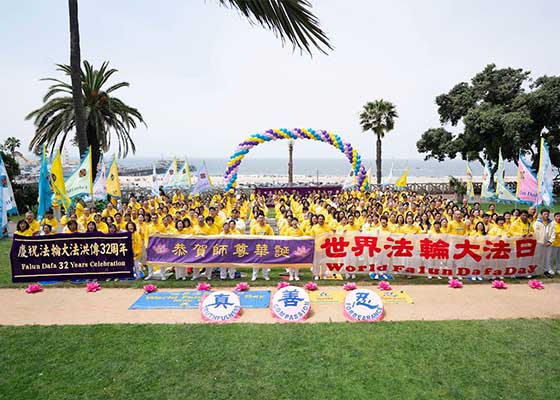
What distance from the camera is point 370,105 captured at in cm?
3597

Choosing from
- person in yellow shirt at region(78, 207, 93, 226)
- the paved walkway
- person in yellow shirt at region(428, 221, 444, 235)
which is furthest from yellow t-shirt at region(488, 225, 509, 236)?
person in yellow shirt at region(78, 207, 93, 226)

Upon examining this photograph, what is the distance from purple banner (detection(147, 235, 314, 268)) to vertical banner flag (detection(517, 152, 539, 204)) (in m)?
9.18

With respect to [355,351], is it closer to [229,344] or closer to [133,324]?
[229,344]

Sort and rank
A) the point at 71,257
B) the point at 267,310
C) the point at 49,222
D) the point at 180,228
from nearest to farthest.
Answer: the point at 267,310, the point at 71,257, the point at 180,228, the point at 49,222

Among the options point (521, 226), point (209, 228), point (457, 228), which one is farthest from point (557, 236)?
point (209, 228)

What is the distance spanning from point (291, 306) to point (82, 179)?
10644 mm

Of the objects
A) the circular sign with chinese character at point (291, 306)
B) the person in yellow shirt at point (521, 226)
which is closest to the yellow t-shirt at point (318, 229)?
the circular sign with chinese character at point (291, 306)

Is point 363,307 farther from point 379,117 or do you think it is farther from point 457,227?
point 379,117

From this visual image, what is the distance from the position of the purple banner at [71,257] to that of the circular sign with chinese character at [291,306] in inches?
187

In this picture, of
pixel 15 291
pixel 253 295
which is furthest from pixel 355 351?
pixel 15 291

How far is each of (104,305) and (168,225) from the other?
3.07 meters

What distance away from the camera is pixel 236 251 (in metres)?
10.2

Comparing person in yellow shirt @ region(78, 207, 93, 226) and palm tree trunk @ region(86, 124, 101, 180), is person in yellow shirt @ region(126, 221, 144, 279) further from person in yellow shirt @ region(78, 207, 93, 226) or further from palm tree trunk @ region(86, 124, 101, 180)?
palm tree trunk @ region(86, 124, 101, 180)

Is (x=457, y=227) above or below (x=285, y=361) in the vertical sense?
above
